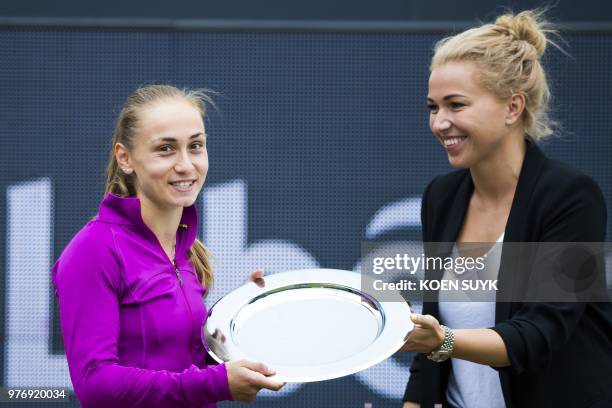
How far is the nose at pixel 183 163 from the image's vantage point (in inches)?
72.4

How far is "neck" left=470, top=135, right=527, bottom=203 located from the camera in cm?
211

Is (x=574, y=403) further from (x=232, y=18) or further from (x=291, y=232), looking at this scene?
(x=232, y=18)

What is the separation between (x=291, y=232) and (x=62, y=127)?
3.37ft

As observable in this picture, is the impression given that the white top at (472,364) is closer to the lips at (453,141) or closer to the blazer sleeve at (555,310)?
the blazer sleeve at (555,310)

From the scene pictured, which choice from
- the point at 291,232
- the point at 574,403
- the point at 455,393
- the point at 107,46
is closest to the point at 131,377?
the point at 455,393

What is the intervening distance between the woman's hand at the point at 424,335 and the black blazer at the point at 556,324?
0.46ft

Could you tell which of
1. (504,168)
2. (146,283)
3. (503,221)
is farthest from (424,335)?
(146,283)

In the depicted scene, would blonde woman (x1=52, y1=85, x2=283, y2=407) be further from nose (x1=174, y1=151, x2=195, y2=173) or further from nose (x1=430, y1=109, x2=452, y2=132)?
nose (x1=430, y1=109, x2=452, y2=132)

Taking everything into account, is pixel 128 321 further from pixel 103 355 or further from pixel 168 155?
pixel 168 155

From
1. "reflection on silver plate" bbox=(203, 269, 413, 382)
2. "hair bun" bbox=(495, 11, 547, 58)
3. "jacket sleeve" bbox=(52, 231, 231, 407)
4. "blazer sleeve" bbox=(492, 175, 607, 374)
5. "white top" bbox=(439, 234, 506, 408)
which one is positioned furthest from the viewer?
"hair bun" bbox=(495, 11, 547, 58)

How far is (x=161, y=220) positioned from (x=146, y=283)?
192 mm

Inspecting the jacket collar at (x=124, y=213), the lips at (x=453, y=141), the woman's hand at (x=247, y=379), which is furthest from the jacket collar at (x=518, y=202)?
the jacket collar at (x=124, y=213)

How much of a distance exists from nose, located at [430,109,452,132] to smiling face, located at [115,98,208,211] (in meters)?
0.58

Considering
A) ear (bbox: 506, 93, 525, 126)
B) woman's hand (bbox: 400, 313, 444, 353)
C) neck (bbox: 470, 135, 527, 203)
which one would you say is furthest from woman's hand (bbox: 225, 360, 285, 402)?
ear (bbox: 506, 93, 525, 126)
